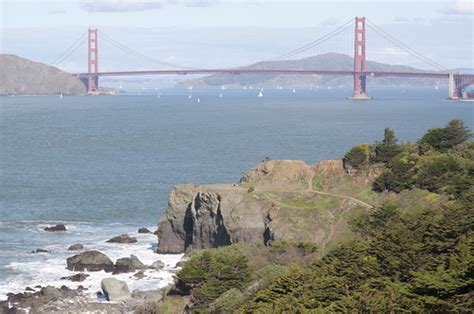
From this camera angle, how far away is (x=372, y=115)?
122 m

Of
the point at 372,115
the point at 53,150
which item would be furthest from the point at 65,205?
the point at 372,115

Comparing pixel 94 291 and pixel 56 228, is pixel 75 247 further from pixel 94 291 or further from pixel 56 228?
pixel 94 291

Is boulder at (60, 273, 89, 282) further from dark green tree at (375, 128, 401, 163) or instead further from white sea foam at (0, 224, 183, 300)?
dark green tree at (375, 128, 401, 163)

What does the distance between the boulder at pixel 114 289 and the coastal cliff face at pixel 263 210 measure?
5.70 m

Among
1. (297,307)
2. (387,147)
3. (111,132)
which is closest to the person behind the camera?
(297,307)

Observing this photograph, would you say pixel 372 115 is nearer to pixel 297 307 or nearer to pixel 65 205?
pixel 65 205

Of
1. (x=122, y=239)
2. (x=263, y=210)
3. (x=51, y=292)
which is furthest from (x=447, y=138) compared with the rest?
(x=51, y=292)

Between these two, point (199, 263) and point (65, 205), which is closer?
point (199, 263)

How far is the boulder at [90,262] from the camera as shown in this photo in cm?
3797

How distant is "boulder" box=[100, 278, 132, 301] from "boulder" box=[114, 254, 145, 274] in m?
3.00

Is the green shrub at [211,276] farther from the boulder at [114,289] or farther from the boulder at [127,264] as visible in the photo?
the boulder at [127,264]

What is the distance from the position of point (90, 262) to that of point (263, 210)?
682 centimetres

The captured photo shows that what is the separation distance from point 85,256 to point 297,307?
16693mm

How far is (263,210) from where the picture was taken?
39250 millimetres
